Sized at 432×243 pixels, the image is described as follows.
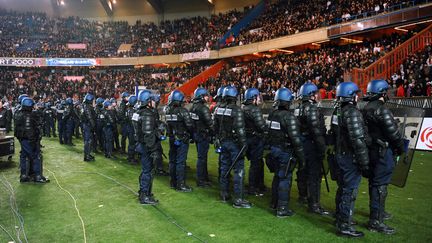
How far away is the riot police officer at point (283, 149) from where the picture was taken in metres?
5.76

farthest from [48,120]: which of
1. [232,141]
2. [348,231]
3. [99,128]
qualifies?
[348,231]

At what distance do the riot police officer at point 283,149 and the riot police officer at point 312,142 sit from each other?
1.41 ft

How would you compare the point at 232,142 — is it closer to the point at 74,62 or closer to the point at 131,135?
the point at 131,135

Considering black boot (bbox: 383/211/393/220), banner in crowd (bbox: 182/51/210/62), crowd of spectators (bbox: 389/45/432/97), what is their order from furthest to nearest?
1. banner in crowd (bbox: 182/51/210/62)
2. crowd of spectators (bbox: 389/45/432/97)
3. black boot (bbox: 383/211/393/220)

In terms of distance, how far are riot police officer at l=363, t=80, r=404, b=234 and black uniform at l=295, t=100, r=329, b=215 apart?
3.05ft

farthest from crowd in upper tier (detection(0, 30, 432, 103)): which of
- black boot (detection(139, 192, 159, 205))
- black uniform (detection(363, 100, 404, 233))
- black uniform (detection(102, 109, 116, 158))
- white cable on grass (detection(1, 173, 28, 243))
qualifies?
white cable on grass (detection(1, 173, 28, 243))

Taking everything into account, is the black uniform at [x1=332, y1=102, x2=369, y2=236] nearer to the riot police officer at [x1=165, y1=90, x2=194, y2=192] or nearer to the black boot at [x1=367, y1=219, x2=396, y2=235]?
the black boot at [x1=367, y1=219, x2=396, y2=235]

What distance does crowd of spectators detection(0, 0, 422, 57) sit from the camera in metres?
29.8

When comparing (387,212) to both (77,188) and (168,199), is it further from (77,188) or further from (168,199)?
(77,188)

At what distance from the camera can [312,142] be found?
6.21 m

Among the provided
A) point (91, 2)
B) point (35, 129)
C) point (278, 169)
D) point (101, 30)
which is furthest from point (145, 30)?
point (278, 169)

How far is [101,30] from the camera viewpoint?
43.4 metres

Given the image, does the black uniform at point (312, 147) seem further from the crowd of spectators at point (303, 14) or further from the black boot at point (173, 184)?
the crowd of spectators at point (303, 14)

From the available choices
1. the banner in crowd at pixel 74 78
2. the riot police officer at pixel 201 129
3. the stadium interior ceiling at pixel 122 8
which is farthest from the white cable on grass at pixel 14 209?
the stadium interior ceiling at pixel 122 8
